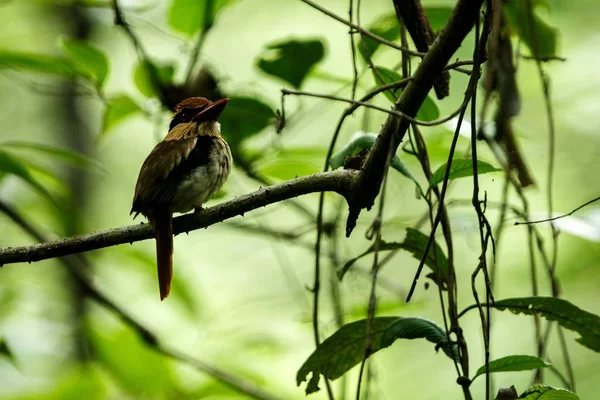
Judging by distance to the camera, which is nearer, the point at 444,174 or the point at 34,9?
the point at 444,174

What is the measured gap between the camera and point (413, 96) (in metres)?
1.54

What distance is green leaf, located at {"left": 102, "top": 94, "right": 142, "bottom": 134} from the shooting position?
2.59 metres

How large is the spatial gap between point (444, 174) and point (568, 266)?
2691 mm

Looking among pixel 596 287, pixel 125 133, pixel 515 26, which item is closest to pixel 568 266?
pixel 596 287

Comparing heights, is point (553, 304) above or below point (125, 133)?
below

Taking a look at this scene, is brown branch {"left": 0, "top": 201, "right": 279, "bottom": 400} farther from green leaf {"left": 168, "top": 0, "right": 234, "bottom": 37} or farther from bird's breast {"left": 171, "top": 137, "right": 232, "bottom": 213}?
green leaf {"left": 168, "top": 0, "right": 234, "bottom": 37}

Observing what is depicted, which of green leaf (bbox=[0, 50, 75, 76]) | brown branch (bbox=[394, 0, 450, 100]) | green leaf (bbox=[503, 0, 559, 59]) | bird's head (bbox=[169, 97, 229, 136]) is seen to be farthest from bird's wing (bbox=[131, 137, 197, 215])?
green leaf (bbox=[503, 0, 559, 59])

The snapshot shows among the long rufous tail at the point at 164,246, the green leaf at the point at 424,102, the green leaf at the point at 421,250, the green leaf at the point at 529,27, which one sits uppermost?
the green leaf at the point at 529,27

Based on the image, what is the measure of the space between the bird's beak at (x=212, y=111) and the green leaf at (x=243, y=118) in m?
0.03

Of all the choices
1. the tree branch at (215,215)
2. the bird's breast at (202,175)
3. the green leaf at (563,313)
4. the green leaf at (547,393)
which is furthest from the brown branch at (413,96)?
the bird's breast at (202,175)

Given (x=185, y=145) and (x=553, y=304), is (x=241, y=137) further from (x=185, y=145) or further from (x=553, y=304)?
(x=553, y=304)

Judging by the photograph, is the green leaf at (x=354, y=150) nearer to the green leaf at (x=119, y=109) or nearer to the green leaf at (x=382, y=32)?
the green leaf at (x=382, y=32)

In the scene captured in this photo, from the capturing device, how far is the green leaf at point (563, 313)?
176 centimetres

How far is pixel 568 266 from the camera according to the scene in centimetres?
418
